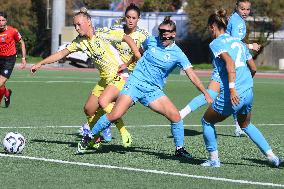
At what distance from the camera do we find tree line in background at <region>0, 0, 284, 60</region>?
6269cm

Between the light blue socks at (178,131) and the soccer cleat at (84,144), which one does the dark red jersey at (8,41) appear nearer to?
the soccer cleat at (84,144)

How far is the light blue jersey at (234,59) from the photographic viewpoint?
11.4m

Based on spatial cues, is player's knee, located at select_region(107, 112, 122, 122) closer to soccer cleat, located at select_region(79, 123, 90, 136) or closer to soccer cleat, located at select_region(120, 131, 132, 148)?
soccer cleat, located at select_region(79, 123, 90, 136)

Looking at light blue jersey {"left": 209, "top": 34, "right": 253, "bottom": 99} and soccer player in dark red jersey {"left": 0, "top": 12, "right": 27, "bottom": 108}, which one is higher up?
light blue jersey {"left": 209, "top": 34, "right": 253, "bottom": 99}

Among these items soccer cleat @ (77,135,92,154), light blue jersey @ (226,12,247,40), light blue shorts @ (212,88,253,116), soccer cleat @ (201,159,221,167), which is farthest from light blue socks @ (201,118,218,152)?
light blue jersey @ (226,12,247,40)

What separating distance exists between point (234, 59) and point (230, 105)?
1.96 ft

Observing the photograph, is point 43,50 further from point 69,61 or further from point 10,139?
point 10,139

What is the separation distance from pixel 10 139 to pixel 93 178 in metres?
2.63

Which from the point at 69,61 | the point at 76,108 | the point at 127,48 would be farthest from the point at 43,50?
the point at 127,48

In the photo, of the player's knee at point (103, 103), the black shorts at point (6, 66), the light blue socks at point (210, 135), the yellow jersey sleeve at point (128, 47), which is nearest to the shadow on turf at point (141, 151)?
the light blue socks at point (210, 135)

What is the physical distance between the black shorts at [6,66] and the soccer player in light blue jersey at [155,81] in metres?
9.68

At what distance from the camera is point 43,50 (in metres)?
74.1

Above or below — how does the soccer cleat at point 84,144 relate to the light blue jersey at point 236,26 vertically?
below

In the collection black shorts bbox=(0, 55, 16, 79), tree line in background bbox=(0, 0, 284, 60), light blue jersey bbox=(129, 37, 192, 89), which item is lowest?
tree line in background bbox=(0, 0, 284, 60)
